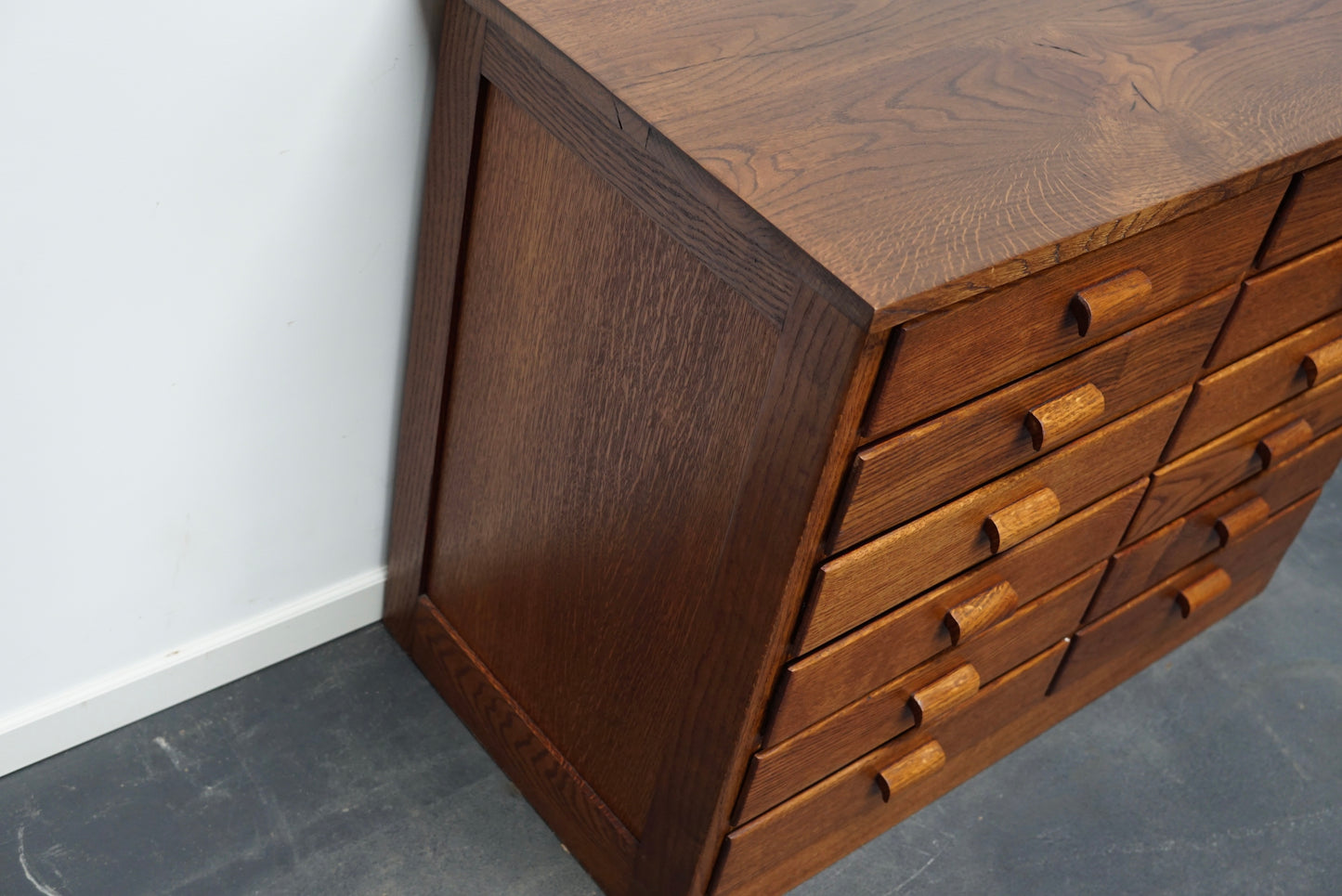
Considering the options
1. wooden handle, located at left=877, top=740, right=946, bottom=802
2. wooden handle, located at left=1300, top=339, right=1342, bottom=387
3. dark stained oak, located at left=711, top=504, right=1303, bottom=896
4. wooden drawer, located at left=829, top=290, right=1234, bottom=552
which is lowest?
dark stained oak, located at left=711, top=504, right=1303, bottom=896

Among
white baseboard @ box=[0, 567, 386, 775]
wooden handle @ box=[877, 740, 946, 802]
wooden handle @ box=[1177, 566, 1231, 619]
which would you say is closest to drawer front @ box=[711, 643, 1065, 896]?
wooden handle @ box=[877, 740, 946, 802]

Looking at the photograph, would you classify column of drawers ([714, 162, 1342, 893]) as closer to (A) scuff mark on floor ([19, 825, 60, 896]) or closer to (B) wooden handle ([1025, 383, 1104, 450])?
(B) wooden handle ([1025, 383, 1104, 450])

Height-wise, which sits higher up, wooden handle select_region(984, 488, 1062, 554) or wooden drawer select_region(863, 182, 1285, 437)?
wooden drawer select_region(863, 182, 1285, 437)

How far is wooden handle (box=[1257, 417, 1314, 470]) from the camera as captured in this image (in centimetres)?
146

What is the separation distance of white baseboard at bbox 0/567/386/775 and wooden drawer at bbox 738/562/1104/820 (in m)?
0.60

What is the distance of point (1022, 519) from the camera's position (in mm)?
1113

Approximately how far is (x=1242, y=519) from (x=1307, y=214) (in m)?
0.48

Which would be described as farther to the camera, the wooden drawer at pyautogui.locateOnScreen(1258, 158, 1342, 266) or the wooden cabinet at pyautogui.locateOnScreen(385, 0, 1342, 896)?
the wooden drawer at pyautogui.locateOnScreen(1258, 158, 1342, 266)

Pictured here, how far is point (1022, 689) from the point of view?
1.45 metres

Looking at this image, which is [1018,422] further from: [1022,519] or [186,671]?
[186,671]

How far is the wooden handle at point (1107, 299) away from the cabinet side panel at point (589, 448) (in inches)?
9.8

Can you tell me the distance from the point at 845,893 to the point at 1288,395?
0.74 meters

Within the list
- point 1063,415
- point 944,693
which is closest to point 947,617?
point 944,693

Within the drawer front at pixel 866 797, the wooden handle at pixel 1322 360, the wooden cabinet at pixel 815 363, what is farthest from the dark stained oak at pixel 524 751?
the wooden handle at pixel 1322 360
